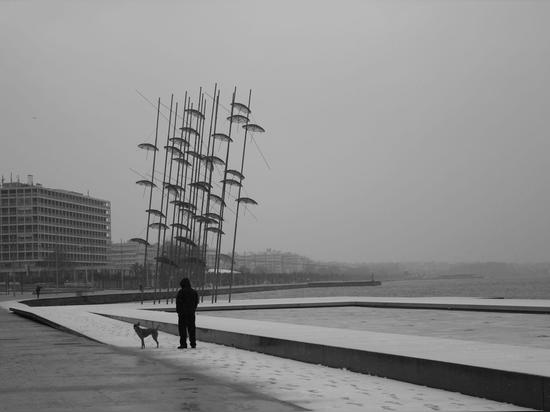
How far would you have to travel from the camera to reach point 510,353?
423 inches

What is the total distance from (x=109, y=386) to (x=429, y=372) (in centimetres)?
433

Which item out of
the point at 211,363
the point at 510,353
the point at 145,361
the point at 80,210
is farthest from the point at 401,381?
the point at 80,210

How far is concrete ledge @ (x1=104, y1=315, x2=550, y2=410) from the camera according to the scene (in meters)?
8.14

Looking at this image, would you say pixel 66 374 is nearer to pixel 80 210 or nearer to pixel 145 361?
pixel 145 361

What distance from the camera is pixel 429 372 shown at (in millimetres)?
9828

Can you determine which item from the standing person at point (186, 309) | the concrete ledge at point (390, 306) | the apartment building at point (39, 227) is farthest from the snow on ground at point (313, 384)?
the apartment building at point (39, 227)

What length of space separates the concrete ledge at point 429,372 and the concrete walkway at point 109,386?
7.47 feet

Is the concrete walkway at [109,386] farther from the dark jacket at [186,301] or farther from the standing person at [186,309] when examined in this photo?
the dark jacket at [186,301]

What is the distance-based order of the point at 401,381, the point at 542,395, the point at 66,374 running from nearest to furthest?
the point at 542,395
the point at 401,381
the point at 66,374

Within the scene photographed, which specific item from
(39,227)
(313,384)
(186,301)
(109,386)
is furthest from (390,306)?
(39,227)

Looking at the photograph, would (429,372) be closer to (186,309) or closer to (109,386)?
(109,386)

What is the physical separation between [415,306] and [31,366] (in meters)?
23.2

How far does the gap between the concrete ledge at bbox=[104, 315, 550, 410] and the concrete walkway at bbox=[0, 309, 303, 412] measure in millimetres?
2277

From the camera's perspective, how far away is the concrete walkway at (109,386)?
8.46 meters
